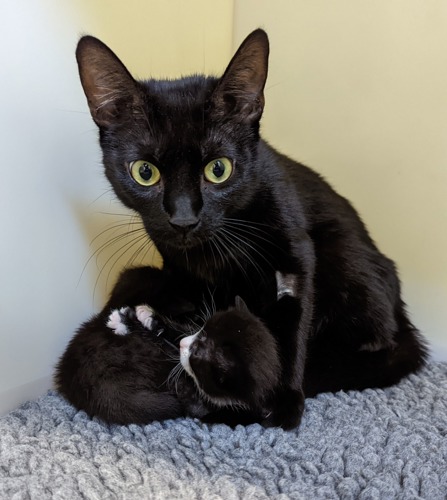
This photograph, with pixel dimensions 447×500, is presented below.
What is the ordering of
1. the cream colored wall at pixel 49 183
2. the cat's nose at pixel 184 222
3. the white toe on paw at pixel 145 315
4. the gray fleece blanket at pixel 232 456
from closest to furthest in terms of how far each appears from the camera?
the gray fleece blanket at pixel 232 456, the cat's nose at pixel 184 222, the cream colored wall at pixel 49 183, the white toe on paw at pixel 145 315

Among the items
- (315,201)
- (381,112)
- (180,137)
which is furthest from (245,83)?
(381,112)

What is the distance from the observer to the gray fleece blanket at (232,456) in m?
0.93

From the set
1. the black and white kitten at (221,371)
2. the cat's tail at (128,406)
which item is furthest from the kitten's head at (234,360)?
the cat's tail at (128,406)

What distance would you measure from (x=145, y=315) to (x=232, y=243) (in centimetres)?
28

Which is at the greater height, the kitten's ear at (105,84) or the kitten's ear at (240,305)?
the kitten's ear at (105,84)

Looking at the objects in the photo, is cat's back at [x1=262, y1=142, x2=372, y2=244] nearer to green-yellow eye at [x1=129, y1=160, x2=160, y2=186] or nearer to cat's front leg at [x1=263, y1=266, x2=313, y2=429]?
cat's front leg at [x1=263, y1=266, x2=313, y2=429]

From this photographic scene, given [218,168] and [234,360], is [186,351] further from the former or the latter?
[218,168]

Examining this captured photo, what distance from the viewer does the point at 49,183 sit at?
1.30m

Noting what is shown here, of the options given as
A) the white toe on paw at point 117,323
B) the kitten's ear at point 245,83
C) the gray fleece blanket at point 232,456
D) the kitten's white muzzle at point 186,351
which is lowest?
the gray fleece blanket at point 232,456

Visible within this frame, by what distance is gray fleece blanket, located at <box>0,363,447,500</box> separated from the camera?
3.04ft

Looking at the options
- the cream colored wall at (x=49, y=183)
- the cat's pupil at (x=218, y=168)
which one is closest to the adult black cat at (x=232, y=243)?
the cat's pupil at (x=218, y=168)

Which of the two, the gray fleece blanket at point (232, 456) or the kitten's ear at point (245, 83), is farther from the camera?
the kitten's ear at point (245, 83)

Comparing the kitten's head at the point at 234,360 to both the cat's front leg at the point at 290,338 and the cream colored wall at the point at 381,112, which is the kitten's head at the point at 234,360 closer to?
the cat's front leg at the point at 290,338

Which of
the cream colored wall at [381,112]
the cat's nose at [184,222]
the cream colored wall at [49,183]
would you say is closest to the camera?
the cat's nose at [184,222]
